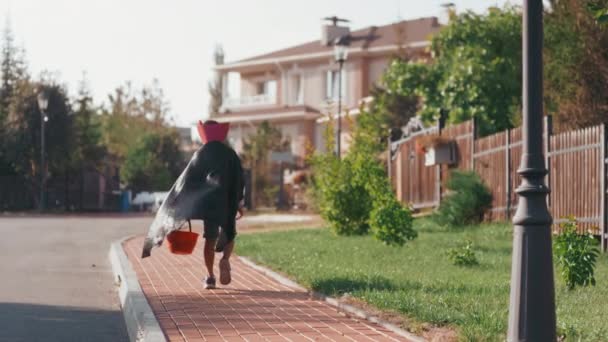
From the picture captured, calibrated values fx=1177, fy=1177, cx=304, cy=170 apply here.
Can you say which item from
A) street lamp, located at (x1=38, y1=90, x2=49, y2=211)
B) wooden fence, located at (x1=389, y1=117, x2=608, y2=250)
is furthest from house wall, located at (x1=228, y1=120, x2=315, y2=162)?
wooden fence, located at (x1=389, y1=117, x2=608, y2=250)

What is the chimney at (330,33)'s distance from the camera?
58312 millimetres

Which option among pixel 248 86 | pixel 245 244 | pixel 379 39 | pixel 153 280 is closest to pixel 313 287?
pixel 153 280

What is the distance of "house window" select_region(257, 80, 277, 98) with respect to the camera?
60.3 metres

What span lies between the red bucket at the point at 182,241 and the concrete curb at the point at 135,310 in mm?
542

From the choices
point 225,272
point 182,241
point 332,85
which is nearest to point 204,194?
point 182,241

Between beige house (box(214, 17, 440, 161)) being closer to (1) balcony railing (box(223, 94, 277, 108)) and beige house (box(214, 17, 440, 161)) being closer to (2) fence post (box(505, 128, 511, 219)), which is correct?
(1) balcony railing (box(223, 94, 277, 108))

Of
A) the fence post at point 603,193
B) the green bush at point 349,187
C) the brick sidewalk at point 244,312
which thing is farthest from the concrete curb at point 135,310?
the green bush at point 349,187

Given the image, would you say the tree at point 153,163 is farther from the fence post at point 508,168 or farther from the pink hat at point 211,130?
the pink hat at point 211,130

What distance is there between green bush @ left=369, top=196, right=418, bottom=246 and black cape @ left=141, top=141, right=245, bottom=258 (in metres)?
5.50

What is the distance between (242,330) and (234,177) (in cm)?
349

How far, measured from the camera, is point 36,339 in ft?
30.0

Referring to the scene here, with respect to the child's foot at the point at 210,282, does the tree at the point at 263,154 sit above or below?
above

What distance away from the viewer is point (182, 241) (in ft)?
37.6

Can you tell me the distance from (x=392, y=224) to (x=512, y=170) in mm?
4928
